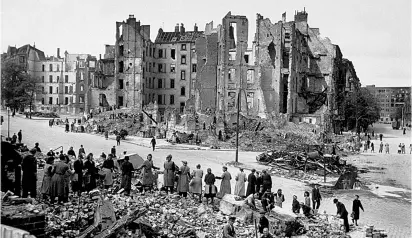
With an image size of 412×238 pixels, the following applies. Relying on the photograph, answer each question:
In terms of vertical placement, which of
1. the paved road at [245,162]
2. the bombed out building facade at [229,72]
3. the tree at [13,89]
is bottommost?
the paved road at [245,162]

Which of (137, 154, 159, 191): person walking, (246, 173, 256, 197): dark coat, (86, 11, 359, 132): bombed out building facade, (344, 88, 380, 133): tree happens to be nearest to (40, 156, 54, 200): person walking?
(137, 154, 159, 191): person walking

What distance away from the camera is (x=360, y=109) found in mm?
71062

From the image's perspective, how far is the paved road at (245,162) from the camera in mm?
19406

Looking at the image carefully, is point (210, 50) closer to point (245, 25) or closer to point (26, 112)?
point (245, 25)

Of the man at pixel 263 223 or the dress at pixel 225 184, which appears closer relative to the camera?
the man at pixel 263 223

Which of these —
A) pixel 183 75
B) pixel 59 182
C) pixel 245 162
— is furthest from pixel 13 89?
pixel 183 75

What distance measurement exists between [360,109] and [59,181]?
64266 millimetres

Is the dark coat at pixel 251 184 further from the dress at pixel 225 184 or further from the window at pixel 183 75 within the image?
the window at pixel 183 75

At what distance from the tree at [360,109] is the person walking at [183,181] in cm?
5706

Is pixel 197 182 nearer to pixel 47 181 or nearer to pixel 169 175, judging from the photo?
pixel 169 175

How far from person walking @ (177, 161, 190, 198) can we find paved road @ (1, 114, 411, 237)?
555 cm

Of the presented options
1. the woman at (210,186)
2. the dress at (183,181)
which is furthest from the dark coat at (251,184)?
the dress at (183,181)

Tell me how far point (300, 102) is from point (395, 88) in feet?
292

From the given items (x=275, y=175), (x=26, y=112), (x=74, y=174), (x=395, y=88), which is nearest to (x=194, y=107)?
(x=26, y=112)
